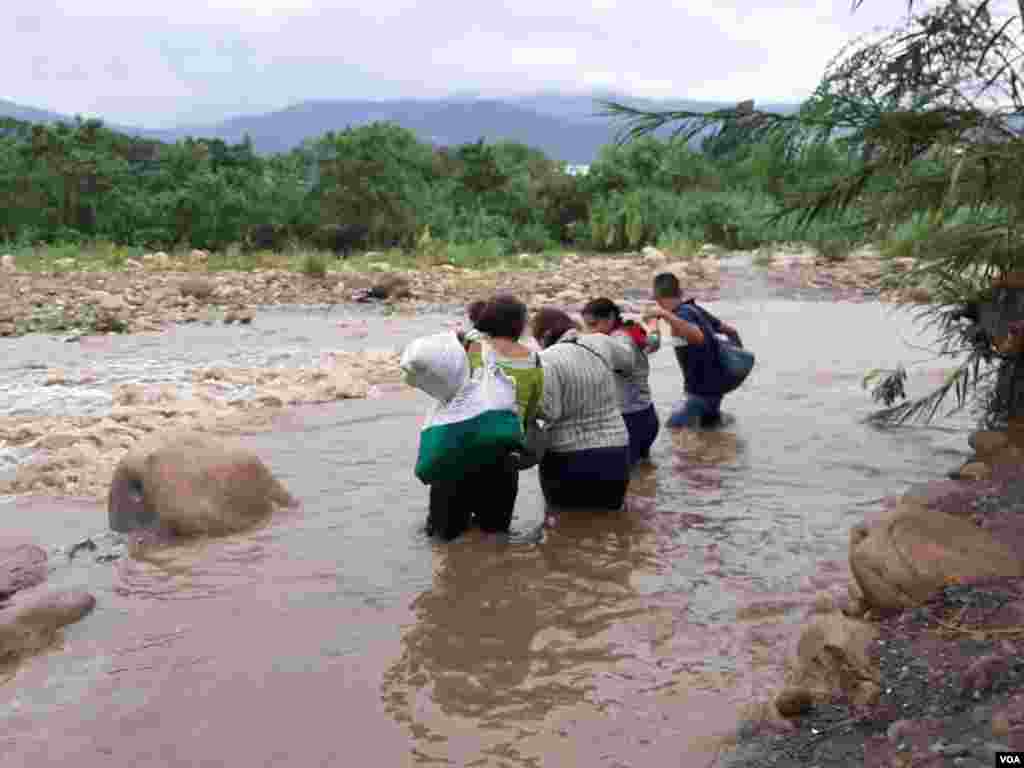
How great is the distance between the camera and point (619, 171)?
96.1 feet

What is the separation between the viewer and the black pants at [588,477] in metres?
5.69

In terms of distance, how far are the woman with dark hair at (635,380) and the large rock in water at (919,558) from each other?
8.16ft

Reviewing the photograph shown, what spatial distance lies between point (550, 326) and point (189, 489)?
2153 millimetres

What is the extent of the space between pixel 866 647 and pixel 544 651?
119 centimetres

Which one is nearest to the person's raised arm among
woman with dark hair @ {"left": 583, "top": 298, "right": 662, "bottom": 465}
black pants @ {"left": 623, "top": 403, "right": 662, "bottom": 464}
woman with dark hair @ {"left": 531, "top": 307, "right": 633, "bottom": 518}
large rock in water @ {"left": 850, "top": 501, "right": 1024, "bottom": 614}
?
woman with dark hair @ {"left": 583, "top": 298, "right": 662, "bottom": 465}

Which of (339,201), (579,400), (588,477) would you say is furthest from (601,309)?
(339,201)

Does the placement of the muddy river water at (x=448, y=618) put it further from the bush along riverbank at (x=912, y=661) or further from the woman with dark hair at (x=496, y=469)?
the bush along riverbank at (x=912, y=661)

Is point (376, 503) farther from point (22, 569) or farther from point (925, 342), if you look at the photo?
A: point (925, 342)

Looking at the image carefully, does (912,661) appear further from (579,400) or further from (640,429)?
(640,429)

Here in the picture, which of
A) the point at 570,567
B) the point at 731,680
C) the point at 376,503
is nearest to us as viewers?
the point at 731,680

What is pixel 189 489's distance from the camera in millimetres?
5551

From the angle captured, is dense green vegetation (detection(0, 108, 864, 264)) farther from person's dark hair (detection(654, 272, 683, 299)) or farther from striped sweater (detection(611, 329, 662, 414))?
striped sweater (detection(611, 329, 662, 414))

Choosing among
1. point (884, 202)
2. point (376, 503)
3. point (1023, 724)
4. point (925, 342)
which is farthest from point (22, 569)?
point (925, 342)

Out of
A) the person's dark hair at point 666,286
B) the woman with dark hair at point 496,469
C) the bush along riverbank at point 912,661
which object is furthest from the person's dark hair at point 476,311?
the bush along riverbank at point 912,661
